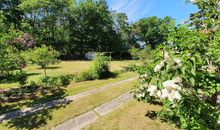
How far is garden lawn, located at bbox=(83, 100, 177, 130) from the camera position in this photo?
31.2 ft

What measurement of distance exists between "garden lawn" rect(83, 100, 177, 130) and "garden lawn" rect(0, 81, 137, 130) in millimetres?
1508

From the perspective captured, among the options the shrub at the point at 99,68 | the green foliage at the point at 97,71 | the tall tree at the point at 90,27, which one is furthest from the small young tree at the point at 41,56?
the tall tree at the point at 90,27

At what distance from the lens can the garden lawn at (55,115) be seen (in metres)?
9.89

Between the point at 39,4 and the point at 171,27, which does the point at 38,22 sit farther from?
the point at 171,27

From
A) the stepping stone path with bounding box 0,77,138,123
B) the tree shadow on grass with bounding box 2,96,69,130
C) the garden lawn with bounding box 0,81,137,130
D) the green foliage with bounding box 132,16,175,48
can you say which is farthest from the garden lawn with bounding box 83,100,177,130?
the green foliage with bounding box 132,16,175,48

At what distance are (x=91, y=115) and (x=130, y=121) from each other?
2.12 m

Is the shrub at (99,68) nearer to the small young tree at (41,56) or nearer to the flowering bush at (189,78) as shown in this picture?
the small young tree at (41,56)

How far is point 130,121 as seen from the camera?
33.1ft

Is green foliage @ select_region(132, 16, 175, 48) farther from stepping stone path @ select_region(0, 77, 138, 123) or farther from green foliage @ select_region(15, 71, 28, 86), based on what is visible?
stepping stone path @ select_region(0, 77, 138, 123)

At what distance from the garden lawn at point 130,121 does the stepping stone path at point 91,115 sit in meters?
0.41

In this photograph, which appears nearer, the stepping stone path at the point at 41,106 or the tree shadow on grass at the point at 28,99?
the stepping stone path at the point at 41,106

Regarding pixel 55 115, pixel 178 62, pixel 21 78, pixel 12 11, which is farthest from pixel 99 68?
pixel 12 11

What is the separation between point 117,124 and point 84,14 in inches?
1657

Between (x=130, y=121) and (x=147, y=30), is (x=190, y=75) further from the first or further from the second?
(x=147, y=30)
